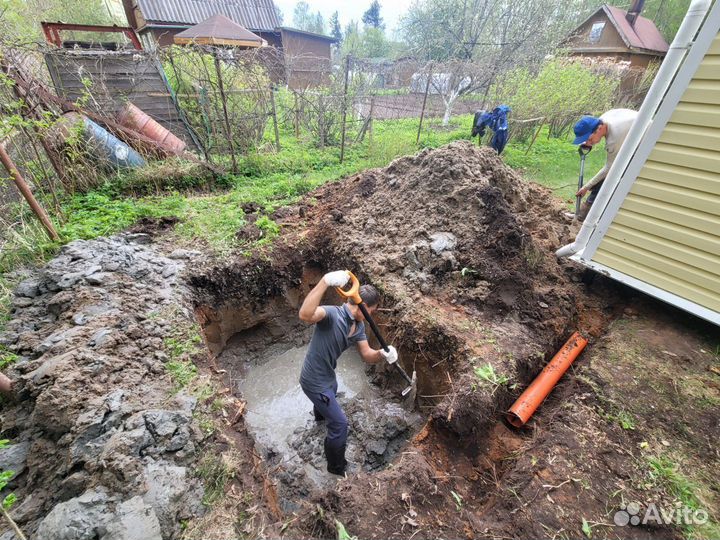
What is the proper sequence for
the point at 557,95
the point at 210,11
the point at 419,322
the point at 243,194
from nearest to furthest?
the point at 419,322, the point at 243,194, the point at 557,95, the point at 210,11

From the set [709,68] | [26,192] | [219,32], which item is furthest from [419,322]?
[219,32]

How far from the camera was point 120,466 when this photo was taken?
1.92m

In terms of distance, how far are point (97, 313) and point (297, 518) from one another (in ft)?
8.29

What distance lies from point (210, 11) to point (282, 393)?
1784 centimetres

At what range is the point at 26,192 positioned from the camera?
3.47 metres

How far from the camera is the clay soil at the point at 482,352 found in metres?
2.13

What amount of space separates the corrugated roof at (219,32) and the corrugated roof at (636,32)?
715 inches

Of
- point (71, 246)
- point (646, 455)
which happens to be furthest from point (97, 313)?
point (646, 455)

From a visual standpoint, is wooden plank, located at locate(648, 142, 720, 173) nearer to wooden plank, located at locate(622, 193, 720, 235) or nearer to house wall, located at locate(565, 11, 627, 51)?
wooden plank, located at locate(622, 193, 720, 235)

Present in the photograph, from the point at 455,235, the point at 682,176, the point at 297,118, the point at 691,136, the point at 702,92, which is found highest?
the point at 702,92

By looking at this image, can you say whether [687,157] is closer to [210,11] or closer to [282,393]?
[282,393]

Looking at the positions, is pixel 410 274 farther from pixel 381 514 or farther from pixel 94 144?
pixel 94 144

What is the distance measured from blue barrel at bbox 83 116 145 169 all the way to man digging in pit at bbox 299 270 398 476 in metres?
5.13

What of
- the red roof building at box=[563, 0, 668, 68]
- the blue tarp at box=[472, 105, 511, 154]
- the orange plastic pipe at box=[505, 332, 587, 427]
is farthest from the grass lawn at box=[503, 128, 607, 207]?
the red roof building at box=[563, 0, 668, 68]
